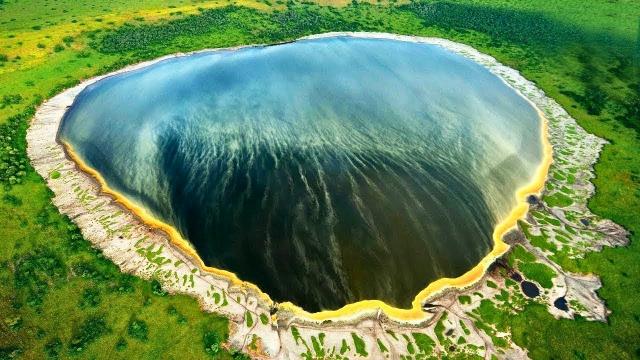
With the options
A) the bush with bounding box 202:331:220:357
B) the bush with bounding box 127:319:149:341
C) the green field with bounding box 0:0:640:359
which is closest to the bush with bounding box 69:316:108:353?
the green field with bounding box 0:0:640:359

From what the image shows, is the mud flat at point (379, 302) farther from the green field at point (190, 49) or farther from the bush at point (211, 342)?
the green field at point (190, 49)

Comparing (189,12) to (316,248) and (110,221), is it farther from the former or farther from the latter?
(316,248)

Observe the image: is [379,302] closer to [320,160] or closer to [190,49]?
[320,160]

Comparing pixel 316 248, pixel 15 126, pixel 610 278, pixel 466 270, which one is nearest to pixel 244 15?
pixel 15 126

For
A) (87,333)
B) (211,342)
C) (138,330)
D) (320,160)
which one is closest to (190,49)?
(320,160)

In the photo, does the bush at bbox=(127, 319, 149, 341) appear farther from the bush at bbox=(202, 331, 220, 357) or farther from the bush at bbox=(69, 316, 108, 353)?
the bush at bbox=(202, 331, 220, 357)

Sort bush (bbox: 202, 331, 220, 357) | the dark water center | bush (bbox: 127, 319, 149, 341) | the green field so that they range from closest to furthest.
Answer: bush (bbox: 202, 331, 220, 357) < bush (bbox: 127, 319, 149, 341) < the green field < the dark water center

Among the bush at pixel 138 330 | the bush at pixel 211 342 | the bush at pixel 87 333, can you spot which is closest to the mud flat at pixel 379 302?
the bush at pixel 211 342
